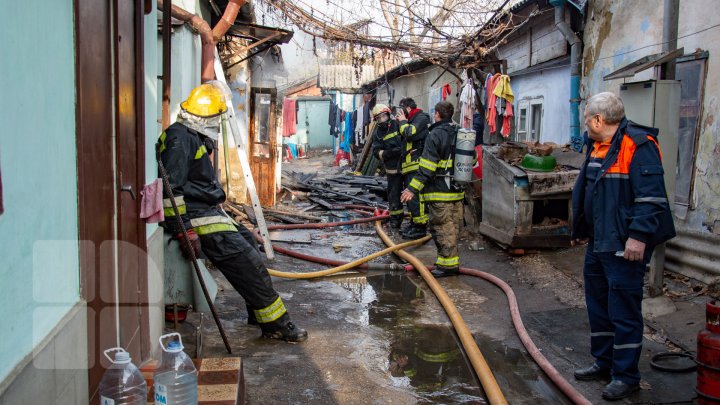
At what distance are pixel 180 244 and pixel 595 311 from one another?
129 inches

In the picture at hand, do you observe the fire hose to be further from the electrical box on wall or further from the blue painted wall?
the blue painted wall

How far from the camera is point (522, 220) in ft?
26.2

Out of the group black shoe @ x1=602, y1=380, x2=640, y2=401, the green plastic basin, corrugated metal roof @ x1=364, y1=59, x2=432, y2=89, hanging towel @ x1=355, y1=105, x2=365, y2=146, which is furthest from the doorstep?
hanging towel @ x1=355, y1=105, x2=365, y2=146

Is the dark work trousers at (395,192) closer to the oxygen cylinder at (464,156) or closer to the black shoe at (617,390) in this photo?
the oxygen cylinder at (464,156)

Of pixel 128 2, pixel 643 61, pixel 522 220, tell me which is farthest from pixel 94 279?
pixel 522 220

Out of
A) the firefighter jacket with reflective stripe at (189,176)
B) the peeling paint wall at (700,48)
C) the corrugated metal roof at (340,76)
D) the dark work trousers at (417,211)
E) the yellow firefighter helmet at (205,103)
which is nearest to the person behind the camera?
the firefighter jacket with reflective stripe at (189,176)

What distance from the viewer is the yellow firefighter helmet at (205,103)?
190 inches

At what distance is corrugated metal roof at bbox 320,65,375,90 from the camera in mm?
32438

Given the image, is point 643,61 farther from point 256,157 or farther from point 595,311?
point 256,157

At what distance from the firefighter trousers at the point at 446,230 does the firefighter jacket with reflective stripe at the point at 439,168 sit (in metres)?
0.10

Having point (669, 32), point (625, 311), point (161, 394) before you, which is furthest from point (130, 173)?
point (669, 32)

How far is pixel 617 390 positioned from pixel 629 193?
4.13ft

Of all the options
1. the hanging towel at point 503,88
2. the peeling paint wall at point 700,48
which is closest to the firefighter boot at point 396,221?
the hanging towel at point 503,88

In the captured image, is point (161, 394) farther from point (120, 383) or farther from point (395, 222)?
point (395, 222)
